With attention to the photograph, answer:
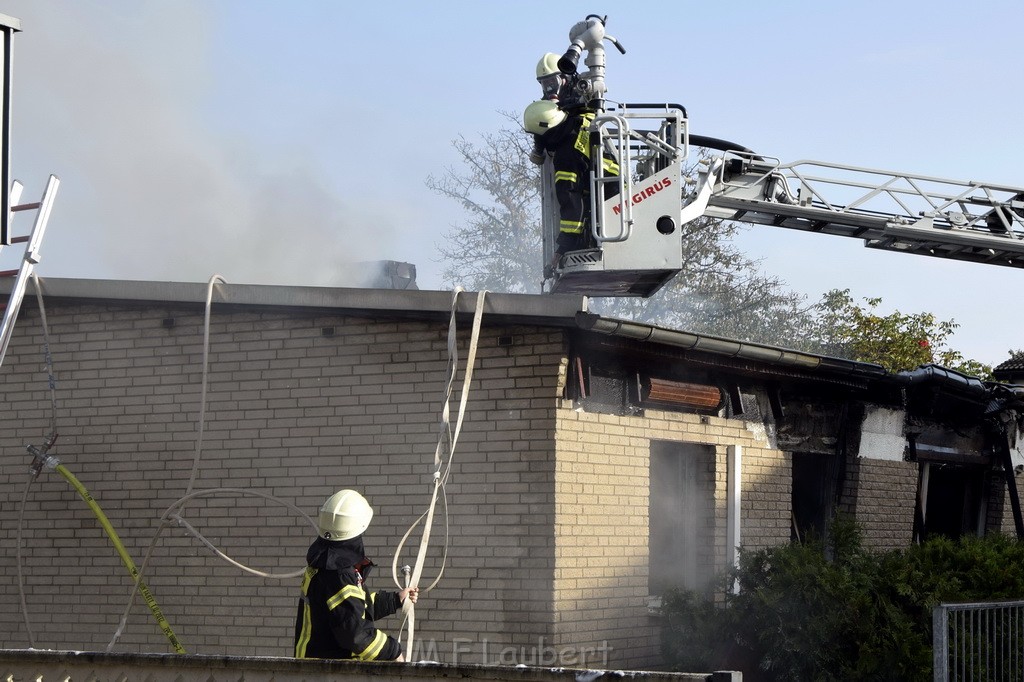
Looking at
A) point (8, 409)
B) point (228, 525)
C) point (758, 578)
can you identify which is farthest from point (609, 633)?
point (8, 409)

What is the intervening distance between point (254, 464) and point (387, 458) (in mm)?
1098

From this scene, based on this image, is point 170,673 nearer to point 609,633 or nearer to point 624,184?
point 609,633

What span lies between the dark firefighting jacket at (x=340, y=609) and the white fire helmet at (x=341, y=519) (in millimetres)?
34

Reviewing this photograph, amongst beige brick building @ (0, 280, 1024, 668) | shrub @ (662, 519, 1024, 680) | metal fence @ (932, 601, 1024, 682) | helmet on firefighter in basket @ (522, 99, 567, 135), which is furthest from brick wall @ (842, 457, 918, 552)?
helmet on firefighter in basket @ (522, 99, 567, 135)

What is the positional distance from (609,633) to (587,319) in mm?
2330

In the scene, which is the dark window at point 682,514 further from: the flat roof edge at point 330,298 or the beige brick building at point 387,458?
the flat roof edge at point 330,298

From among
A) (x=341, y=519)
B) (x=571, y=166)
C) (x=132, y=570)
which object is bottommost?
(x=132, y=570)

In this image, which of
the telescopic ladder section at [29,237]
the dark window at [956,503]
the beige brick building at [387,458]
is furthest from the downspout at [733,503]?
the telescopic ladder section at [29,237]

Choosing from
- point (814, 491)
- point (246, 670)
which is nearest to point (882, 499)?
point (814, 491)

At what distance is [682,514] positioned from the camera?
10031 millimetres

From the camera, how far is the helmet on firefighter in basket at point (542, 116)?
976 cm

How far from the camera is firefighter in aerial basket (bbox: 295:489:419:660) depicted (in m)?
5.38

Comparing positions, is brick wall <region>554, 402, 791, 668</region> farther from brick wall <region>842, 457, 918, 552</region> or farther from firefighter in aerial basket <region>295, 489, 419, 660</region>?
firefighter in aerial basket <region>295, 489, 419, 660</region>

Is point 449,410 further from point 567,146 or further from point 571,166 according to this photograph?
point 567,146
